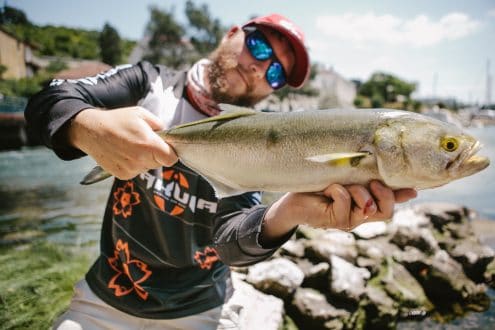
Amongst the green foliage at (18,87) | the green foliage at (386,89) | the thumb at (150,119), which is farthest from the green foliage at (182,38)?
the green foliage at (386,89)

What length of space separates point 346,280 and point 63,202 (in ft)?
30.0

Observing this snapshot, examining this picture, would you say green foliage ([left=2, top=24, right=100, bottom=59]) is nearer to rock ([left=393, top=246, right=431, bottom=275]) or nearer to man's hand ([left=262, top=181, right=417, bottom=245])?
rock ([left=393, top=246, right=431, bottom=275])

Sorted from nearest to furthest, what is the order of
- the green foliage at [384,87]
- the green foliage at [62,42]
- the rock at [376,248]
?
the rock at [376,248] < the green foliage at [62,42] < the green foliage at [384,87]

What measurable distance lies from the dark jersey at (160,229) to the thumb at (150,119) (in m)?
0.82

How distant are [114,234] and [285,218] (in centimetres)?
157

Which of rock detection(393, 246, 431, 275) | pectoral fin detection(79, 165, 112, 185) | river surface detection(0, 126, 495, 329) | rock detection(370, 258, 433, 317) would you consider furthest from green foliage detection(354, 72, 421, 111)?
pectoral fin detection(79, 165, 112, 185)

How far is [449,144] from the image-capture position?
5.03 feet

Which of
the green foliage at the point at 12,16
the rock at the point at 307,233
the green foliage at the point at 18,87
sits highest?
the green foliage at the point at 12,16

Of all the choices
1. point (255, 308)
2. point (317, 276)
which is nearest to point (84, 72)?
point (255, 308)

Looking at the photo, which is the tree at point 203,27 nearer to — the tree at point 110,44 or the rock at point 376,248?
the tree at point 110,44

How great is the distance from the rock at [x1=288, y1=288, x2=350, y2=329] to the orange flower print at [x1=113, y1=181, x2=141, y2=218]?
309 cm

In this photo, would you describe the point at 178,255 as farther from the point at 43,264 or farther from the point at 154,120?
the point at 43,264

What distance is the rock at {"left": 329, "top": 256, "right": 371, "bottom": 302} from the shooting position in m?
5.09

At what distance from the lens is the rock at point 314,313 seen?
465cm
